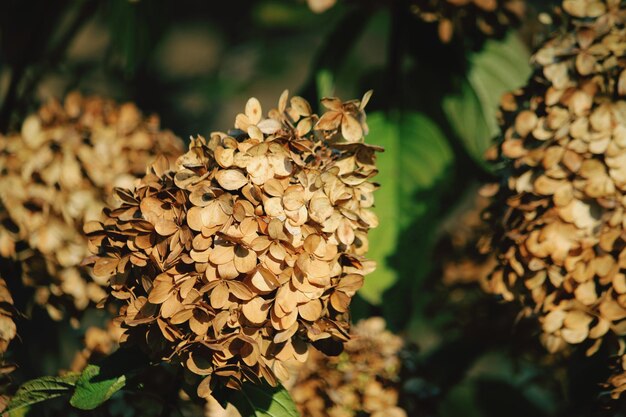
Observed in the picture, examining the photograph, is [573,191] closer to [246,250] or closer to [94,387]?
[246,250]

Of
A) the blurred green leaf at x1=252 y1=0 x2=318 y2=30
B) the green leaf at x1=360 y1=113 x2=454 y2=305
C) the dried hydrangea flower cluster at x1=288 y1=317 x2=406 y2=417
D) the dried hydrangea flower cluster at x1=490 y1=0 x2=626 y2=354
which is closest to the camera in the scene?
the dried hydrangea flower cluster at x1=490 y1=0 x2=626 y2=354

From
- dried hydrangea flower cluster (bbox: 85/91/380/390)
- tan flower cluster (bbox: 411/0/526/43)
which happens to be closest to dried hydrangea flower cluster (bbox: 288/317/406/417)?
dried hydrangea flower cluster (bbox: 85/91/380/390)

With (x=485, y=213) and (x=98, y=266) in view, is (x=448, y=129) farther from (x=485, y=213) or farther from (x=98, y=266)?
(x=98, y=266)

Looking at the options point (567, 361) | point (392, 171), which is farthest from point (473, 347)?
point (392, 171)

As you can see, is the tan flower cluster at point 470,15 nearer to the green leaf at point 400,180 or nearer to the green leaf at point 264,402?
the green leaf at point 400,180

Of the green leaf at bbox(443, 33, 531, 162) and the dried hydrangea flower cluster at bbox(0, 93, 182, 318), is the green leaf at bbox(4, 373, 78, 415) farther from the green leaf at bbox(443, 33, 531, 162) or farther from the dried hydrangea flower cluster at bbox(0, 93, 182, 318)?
the green leaf at bbox(443, 33, 531, 162)

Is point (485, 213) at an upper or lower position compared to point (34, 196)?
lower
